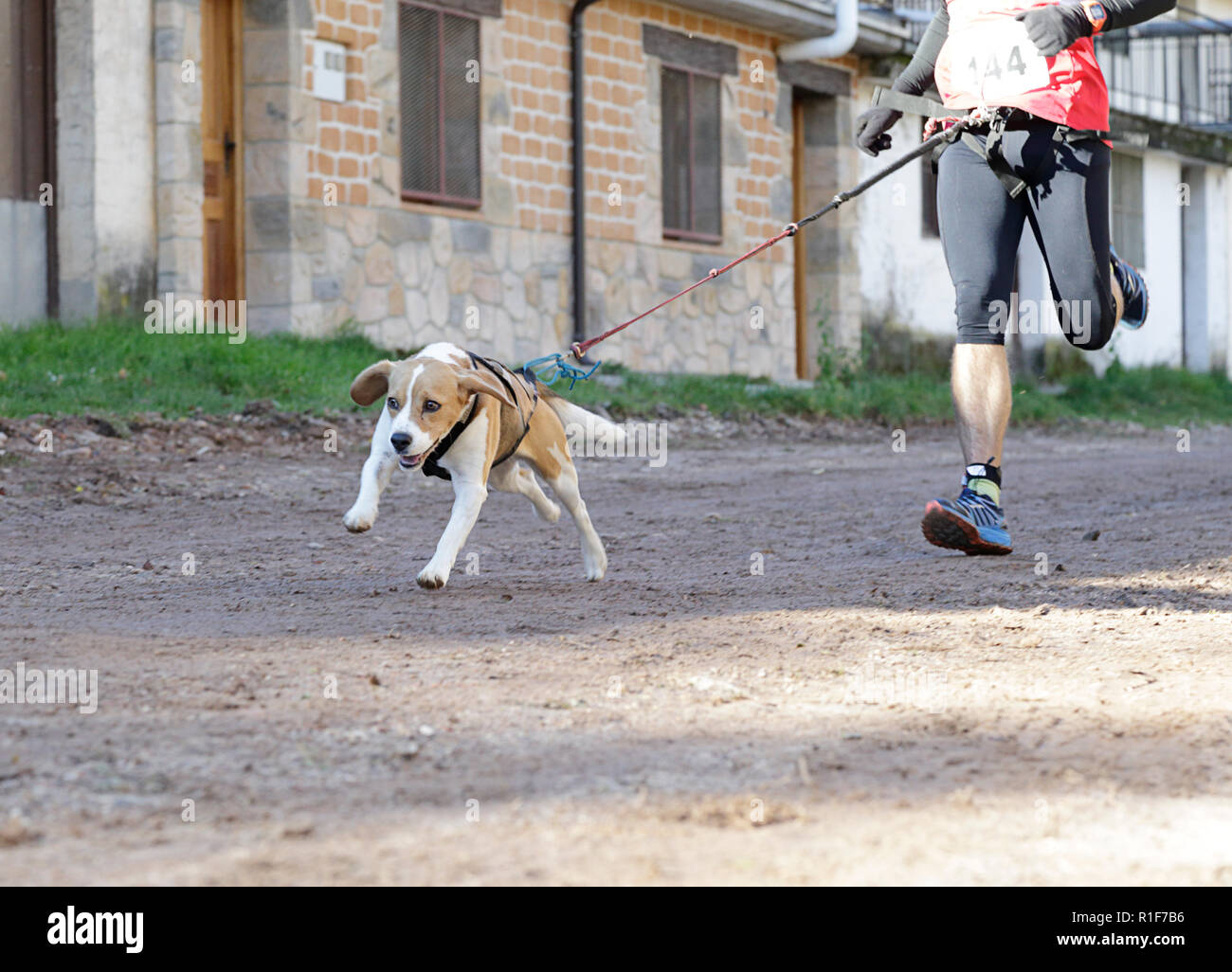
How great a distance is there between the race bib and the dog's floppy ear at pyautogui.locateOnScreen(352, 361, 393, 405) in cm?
199

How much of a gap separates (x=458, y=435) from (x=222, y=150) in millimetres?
7002

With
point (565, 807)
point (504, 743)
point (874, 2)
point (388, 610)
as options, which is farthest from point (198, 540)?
point (874, 2)

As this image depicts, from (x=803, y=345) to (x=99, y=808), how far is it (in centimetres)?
1417

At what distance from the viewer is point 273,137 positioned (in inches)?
424

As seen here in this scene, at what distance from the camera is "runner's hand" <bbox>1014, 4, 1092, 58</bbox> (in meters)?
4.67

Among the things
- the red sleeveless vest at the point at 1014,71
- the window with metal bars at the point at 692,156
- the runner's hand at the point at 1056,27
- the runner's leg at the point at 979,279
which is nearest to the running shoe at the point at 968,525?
the runner's leg at the point at 979,279

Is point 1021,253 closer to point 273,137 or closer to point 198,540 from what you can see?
point 273,137

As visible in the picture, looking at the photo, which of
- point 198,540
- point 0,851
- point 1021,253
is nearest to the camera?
point 0,851

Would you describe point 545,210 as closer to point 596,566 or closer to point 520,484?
point 520,484

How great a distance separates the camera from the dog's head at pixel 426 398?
4395mm

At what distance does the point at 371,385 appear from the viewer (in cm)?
470
